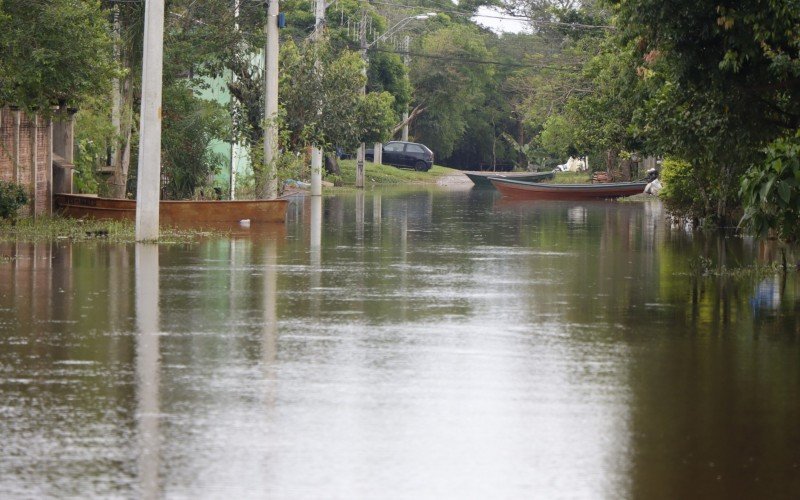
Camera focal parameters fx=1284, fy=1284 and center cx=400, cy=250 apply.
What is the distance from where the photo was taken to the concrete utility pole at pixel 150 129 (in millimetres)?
22328

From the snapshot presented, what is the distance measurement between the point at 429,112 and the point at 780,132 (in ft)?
217

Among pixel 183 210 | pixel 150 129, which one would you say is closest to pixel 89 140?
pixel 183 210

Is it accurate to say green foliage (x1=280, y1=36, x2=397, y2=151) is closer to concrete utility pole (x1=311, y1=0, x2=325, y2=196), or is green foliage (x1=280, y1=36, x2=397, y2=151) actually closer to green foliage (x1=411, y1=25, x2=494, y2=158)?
concrete utility pole (x1=311, y1=0, x2=325, y2=196)

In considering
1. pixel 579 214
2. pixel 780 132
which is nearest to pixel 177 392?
pixel 780 132

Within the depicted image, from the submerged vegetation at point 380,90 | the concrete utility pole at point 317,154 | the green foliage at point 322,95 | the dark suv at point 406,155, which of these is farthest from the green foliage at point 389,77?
the concrete utility pole at point 317,154

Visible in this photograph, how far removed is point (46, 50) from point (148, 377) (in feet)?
49.2

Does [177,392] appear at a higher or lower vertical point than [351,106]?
lower

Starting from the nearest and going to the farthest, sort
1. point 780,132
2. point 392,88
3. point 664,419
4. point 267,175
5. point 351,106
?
point 664,419, point 780,132, point 267,175, point 351,106, point 392,88

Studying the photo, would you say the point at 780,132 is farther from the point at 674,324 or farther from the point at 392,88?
the point at 392,88

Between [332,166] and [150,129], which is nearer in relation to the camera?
[150,129]

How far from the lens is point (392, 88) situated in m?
70.2

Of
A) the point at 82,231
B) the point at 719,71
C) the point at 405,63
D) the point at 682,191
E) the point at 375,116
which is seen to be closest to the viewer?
the point at 719,71

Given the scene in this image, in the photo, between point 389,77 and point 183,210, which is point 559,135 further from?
point 183,210

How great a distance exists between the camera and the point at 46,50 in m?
23.2
